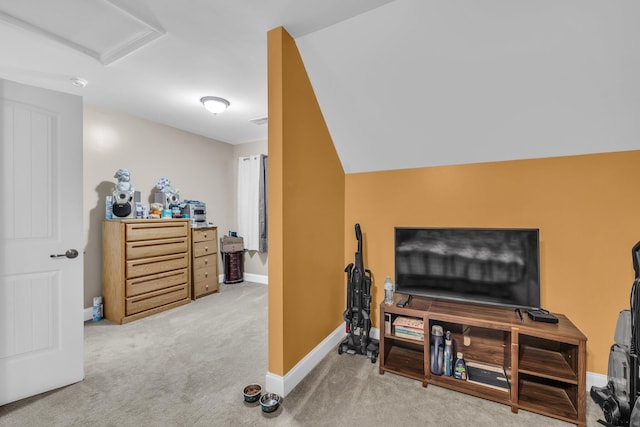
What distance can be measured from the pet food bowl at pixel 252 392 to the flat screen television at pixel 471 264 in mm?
1302

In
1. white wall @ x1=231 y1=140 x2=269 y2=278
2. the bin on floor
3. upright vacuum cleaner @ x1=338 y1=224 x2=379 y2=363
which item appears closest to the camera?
upright vacuum cleaner @ x1=338 y1=224 x2=379 y2=363

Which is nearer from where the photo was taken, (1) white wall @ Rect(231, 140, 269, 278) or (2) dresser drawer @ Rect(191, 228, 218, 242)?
(2) dresser drawer @ Rect(191, 228, 218, 242)

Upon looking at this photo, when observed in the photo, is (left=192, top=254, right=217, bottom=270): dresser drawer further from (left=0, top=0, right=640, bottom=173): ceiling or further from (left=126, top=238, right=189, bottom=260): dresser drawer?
(left=0, top=0, right=640, bottom=173): ceiling

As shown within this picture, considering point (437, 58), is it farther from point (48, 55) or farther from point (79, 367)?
point (79, 367)

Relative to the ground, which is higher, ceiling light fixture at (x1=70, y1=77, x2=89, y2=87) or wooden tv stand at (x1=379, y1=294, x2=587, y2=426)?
ceiling light fixture at (x1=70, y1=77, x2=89, y2=87)

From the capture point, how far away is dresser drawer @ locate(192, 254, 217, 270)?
394 centimetres

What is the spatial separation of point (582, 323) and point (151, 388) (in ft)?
10.3

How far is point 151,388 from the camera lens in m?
1.91

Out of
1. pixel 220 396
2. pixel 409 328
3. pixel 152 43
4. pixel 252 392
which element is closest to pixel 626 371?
pixel 409 328

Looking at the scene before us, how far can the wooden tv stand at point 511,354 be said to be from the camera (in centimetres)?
162

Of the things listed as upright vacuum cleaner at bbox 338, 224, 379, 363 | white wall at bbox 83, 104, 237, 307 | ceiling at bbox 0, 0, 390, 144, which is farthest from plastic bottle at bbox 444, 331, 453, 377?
white wall at bbox 83, 104, 237, 307

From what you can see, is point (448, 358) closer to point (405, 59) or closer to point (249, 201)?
point (405, 59)

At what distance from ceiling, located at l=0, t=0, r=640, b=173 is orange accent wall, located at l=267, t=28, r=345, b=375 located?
238mm

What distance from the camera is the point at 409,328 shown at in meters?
2.10
